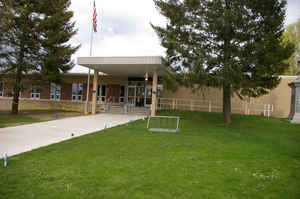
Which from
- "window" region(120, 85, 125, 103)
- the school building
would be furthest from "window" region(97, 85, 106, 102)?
"window" region(120, 85, 125, 103)

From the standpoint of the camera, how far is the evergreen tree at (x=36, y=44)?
1582cm

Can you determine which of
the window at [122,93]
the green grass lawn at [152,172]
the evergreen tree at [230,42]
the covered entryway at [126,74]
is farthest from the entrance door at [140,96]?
the green grass lawn at [152,172]

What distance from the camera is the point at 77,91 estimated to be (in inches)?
1017

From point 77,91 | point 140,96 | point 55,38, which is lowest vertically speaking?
point 140,96

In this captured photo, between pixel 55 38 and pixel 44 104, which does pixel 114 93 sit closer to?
pixel 44 104

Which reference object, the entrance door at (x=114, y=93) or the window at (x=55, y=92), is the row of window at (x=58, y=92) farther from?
the entrance door at (x=114, y=93)

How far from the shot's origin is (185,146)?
718cm

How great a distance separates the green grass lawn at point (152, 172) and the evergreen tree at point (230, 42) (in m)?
4.89

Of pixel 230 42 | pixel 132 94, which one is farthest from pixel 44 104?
pixel 230 42

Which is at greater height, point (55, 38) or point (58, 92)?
point (55, 38)

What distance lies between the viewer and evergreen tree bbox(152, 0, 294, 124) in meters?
10.9

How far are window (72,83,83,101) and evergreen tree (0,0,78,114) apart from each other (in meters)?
7.56

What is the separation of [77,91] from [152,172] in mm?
23252

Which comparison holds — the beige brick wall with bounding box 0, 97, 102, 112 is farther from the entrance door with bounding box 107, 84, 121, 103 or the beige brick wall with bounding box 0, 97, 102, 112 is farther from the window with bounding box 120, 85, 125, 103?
the window with bounding box 120, 85, 125, 103
